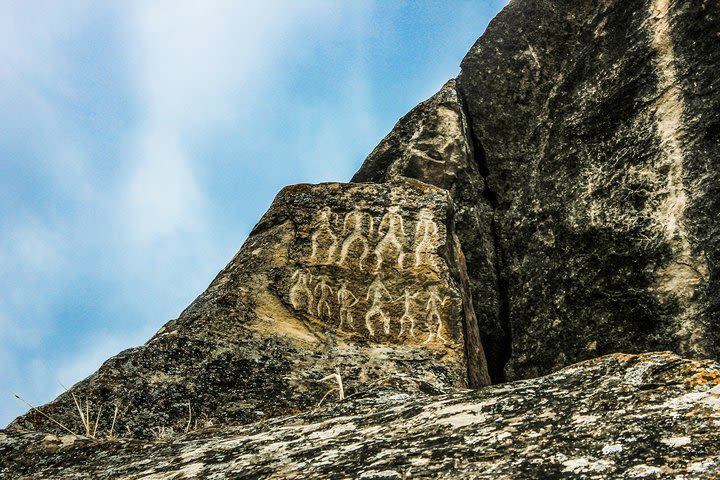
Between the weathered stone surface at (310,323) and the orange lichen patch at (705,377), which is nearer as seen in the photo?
the orange lichen patch at (705,377)

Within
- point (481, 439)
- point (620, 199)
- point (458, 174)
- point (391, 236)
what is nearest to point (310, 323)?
point (391, 236)

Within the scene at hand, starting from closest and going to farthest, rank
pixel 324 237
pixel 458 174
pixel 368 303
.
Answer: pixel 368 303 < pixel 324 237 < pixel 458 174

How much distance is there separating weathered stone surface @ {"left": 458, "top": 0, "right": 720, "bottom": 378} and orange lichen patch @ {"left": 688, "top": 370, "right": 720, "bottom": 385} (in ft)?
12.8

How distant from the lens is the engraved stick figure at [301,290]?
23.0 feet

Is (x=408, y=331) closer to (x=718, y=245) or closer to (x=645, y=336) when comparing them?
(x=645, y=336)

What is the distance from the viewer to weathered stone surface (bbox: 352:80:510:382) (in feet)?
27.1

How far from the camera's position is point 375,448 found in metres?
2.77

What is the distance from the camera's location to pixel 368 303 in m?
7.03

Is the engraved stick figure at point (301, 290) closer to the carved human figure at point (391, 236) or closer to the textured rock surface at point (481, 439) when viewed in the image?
the carved human figure at point (391, 236)

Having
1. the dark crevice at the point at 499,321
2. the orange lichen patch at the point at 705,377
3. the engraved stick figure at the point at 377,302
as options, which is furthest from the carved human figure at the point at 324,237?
the orange lichen patch at the point at 705,377

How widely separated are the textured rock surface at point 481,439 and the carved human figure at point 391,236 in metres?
3.64

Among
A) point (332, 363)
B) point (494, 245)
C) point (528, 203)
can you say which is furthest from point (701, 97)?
point (332, 363)

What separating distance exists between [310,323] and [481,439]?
4406 mm

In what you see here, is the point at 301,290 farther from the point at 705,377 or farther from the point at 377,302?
the point at 705,377
